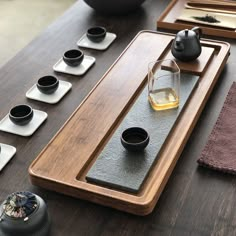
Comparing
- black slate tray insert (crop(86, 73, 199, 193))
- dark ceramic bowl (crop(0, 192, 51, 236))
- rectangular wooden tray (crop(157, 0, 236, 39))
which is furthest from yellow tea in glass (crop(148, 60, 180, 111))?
dark ceramic bowl (crop(0, 192, 51, 236))

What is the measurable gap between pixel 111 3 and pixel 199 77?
615 mm

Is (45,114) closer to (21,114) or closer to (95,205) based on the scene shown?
(21,114)

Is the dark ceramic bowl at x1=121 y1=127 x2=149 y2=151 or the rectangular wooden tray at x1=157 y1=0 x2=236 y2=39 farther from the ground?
the dark ceramic bowl at x1=121 y1=127 x2=149 y2=151

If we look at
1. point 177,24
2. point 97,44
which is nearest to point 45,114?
point 97,44

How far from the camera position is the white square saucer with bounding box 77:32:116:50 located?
1.85m

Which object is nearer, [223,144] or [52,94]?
[223,144]

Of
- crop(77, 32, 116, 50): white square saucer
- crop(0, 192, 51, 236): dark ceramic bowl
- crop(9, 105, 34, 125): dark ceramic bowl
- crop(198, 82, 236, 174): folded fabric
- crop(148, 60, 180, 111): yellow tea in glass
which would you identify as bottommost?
crop(198, 82, 236, 174): folded fabric

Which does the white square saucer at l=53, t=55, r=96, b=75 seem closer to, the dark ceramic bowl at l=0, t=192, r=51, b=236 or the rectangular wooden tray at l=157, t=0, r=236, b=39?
the rectangular wooden tray at l=157, t=0, r=236, b=39

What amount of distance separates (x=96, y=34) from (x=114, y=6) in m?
0.23

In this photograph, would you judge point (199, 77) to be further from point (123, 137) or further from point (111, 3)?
point (111, 3)

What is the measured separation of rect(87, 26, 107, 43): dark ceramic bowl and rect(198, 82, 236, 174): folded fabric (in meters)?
0.58

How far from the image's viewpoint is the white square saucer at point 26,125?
1.44 metres

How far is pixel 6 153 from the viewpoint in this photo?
4.49ft

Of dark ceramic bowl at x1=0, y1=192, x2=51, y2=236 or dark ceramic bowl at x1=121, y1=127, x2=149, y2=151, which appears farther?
dark ceramic bowl at x1=121, y1=127, x2=149, y2=151
